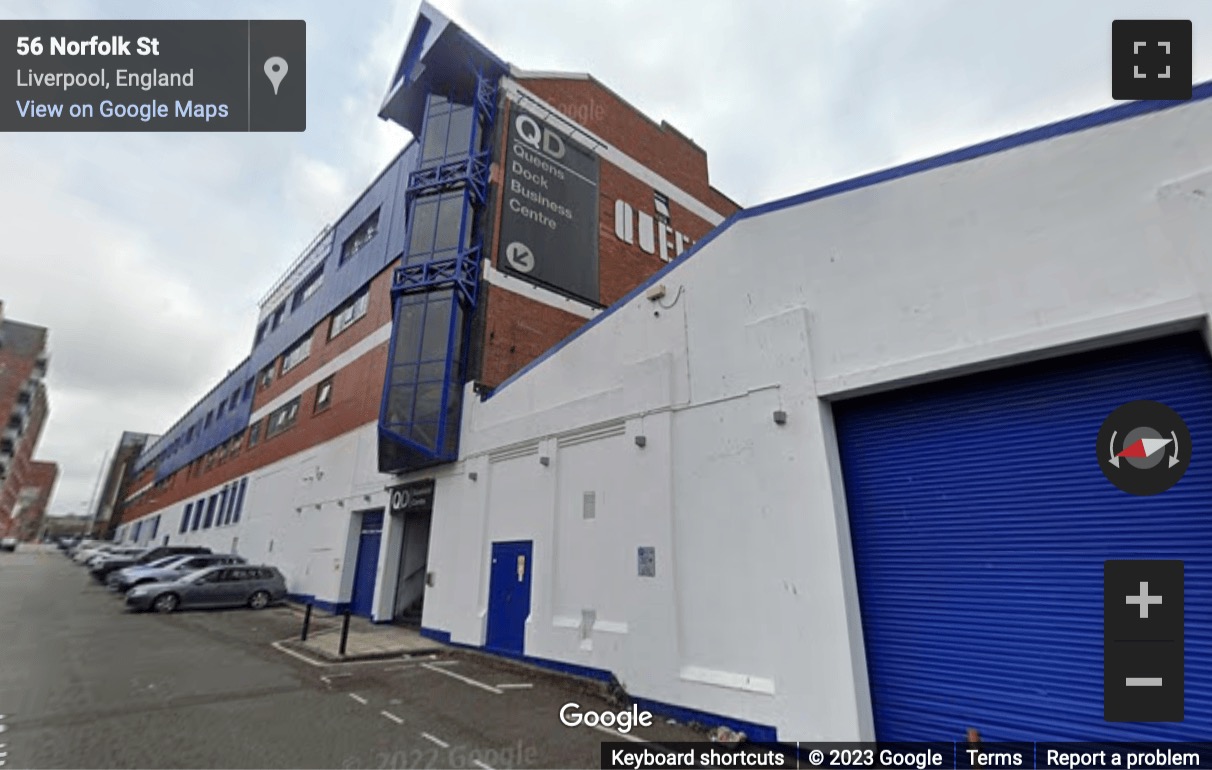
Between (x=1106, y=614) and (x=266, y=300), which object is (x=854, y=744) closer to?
(x=1106, y=614)

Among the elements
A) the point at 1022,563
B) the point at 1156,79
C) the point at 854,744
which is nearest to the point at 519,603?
the point at 854,744

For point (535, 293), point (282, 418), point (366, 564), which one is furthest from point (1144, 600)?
point (282, 418)

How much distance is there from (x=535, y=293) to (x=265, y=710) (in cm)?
1123

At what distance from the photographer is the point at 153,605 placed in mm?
16562

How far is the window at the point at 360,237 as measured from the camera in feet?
74.4

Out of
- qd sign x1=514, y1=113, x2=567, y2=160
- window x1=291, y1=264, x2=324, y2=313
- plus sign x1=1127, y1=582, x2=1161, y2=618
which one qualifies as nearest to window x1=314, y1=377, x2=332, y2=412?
window x1=291, y1=264, x2=324, y2=313

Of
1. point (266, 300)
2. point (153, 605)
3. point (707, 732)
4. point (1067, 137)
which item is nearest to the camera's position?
point (1067, 137)

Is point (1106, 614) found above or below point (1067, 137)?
below

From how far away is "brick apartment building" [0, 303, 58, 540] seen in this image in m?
63.7

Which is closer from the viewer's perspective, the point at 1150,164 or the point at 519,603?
the point at 1150,164

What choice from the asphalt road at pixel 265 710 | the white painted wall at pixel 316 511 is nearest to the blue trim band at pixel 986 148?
the asphalt road at pixel 265 710

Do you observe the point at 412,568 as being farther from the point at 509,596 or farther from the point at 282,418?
the point at 282,418

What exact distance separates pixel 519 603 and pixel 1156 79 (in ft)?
38.2

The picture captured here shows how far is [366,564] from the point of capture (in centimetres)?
1678
